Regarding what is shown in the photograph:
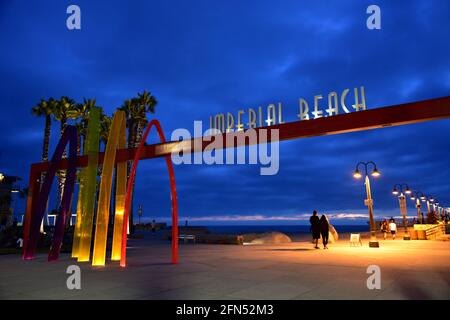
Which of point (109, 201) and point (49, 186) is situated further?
point (49, 186)

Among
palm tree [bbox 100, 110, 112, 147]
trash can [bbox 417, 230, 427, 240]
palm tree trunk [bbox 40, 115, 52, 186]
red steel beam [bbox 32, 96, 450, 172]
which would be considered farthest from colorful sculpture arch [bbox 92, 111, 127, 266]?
palm tree [bbox 100, 110, 112, 147]

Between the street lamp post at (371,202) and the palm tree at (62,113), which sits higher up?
the palm tree at (62,113)

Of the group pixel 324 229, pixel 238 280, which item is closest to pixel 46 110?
pixel 324 229

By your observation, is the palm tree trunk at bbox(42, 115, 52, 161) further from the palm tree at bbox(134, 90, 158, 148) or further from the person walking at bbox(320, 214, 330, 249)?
the person walking at bbox(320, 214, 330, 249)

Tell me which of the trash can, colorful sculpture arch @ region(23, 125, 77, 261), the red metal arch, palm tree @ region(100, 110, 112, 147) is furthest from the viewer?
palm tree @ region(100, 110, 112, 147)

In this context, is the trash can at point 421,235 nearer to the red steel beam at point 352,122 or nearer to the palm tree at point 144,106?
the red steel beam at point 352,122

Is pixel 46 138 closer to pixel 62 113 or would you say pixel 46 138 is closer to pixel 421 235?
pixel 62 113

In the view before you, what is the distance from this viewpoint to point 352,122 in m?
11.2

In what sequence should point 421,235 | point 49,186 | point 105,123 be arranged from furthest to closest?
point 105,123 < point 421,235 < point 49,186

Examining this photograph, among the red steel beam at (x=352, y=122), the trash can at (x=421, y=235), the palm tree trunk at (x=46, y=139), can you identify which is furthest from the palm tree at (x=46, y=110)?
the trash can at (x=421, y=235)

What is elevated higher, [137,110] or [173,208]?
[137,110]

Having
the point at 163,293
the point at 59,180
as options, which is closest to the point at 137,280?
the point at 163,293

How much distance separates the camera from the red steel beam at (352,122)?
33.3 feet

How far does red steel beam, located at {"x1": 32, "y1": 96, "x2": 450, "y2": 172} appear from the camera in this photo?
10.2 metres
